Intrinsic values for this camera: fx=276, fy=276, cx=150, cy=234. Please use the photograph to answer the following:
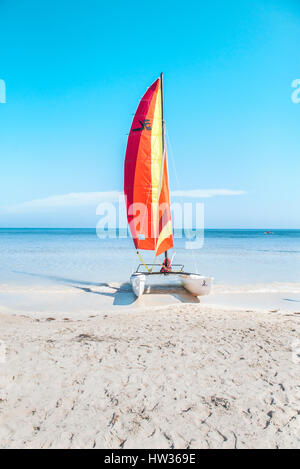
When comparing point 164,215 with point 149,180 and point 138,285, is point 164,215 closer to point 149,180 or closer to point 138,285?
point 149,180

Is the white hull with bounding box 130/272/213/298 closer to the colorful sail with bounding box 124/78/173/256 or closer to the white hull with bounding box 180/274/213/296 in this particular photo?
the white hull with bounding box 180/274/213/296

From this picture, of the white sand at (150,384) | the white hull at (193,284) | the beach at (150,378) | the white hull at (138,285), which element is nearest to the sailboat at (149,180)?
the white hull at (193,284)

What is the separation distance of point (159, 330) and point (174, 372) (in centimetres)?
184

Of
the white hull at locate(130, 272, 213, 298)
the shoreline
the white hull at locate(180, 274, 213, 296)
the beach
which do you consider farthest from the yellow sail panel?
the beach

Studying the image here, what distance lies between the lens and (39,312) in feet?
26.1

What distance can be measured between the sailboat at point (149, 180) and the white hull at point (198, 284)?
1.00 ft

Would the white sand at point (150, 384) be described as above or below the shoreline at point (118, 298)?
above

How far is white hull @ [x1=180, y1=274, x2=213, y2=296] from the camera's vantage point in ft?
30.7

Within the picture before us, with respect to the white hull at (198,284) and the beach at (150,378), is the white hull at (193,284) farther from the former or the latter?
the beach at (150,378)

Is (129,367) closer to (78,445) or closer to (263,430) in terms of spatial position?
(78,445)

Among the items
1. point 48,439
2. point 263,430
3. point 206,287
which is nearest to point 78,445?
point 48,439

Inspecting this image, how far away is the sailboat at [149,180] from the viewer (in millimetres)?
10469

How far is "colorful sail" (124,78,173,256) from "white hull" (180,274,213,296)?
1.91m

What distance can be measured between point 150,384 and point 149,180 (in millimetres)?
7858
